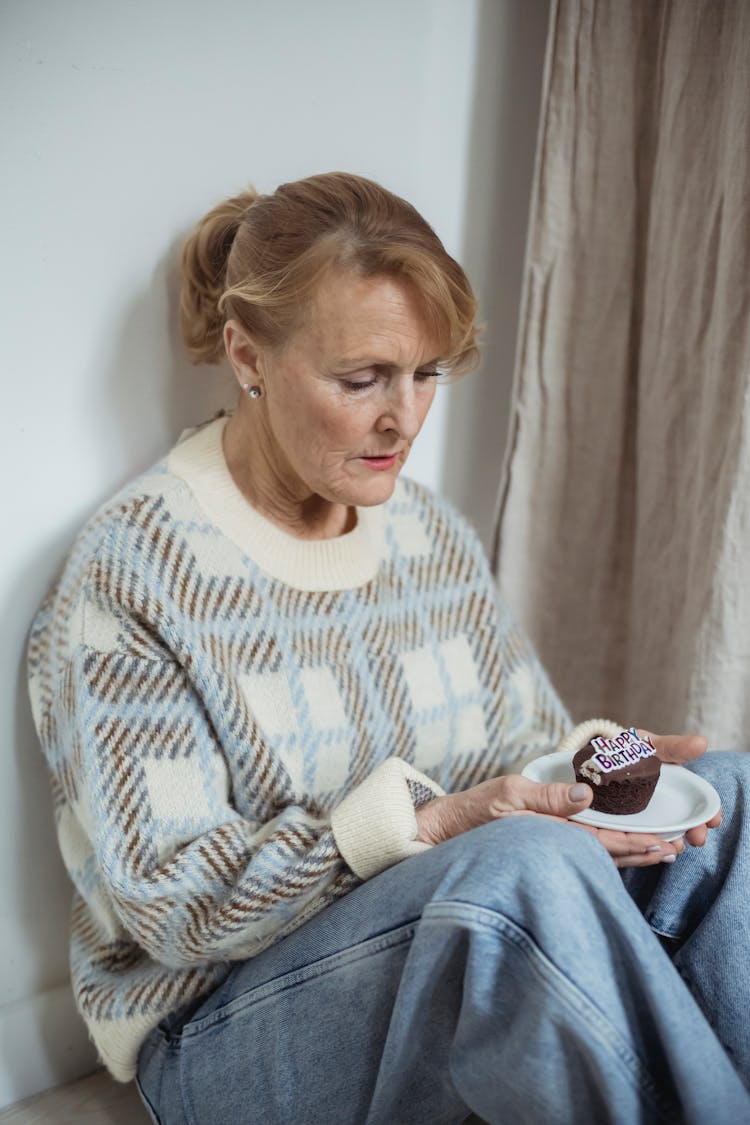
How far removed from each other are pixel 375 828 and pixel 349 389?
1.54 feet

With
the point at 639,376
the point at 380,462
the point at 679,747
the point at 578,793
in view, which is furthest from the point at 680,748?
the point at 639,376

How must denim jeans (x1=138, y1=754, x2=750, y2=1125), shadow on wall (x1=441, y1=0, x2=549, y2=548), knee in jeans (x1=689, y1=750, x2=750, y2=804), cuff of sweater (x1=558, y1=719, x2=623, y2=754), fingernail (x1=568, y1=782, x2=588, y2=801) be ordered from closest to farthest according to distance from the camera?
denim jeans (x1=138, y1=754, x2=750, y2=1125), fingernail (x1=568, y1=782, x2=588, y2=801), knee in jeans (x1=689, y1=750, x2=750, y2=804), cuff of sweater (x1=558, y1=719, x2=623, y2=754), shadow on wall (x1=441, y1=0, x2=549, y2=548)

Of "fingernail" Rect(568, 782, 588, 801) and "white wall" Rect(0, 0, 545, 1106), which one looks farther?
"white wall" Rect(0, 0, 545, 1106)

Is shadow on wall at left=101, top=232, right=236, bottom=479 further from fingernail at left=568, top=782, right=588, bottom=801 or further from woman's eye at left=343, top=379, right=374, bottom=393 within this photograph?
fingernail at left=568, top=782, right=588, bottom=801

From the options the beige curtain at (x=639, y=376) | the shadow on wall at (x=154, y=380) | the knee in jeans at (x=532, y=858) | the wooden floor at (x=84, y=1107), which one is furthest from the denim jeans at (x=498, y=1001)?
the shadow on wall at (x=154, y=380)

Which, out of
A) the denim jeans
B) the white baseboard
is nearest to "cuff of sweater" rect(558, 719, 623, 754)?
the denim jeans

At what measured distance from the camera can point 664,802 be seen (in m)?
1.20

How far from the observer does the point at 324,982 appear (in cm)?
111

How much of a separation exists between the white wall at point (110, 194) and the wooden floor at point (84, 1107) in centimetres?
2

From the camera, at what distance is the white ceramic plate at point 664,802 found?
3.70 ft

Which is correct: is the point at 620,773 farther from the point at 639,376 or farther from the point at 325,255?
the point at 639,376

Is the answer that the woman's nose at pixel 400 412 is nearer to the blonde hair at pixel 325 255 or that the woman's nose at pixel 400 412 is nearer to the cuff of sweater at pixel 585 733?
the blonde hair at pixel 325 255

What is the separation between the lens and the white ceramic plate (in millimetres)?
1128

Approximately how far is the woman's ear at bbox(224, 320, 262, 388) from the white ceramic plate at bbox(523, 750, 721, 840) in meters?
0.55
